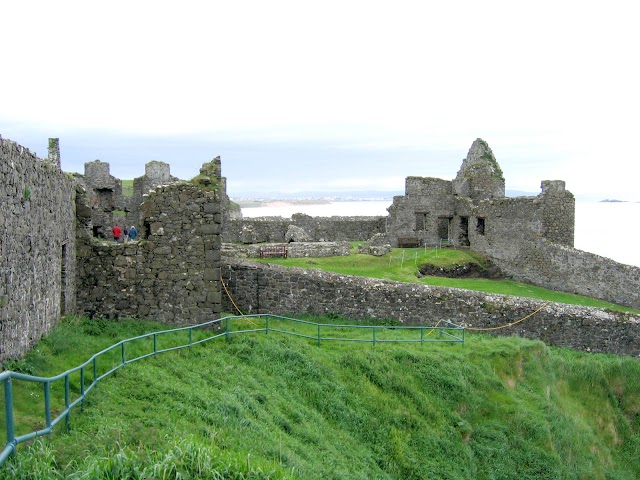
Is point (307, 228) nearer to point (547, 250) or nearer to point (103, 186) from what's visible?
point (103, 186)

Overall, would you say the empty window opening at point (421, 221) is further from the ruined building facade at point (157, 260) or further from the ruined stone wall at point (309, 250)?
the ruined building facade at point (157, 260)

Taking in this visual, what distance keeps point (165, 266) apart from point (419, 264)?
14696 millimetres

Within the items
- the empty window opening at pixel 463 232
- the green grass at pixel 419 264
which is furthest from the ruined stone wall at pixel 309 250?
the empty window opening at pixel 463 232

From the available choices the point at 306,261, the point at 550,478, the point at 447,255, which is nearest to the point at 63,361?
the point at 550,478

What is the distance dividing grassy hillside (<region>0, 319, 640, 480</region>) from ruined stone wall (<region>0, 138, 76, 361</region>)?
580mm

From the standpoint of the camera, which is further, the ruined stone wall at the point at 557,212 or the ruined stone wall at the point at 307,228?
the ruined stone wall at the point at 307,228

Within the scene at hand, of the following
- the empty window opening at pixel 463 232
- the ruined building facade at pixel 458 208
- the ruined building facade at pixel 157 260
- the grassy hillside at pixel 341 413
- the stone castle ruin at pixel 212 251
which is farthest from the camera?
the empty window opening at pixel 463 232

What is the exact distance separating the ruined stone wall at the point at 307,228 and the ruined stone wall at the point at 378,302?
14.3 meters

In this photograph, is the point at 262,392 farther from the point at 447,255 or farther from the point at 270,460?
the point at 447,255

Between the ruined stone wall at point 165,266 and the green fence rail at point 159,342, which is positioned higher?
the ruined stone wall at point 165,266

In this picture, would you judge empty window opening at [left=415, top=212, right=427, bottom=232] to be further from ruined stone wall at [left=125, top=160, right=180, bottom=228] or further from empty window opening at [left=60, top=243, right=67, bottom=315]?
empty window opening at [left=60, top=243, right=67, bottom=315]

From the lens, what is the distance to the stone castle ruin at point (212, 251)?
12.0 meters

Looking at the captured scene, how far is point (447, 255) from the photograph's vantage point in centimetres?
3136

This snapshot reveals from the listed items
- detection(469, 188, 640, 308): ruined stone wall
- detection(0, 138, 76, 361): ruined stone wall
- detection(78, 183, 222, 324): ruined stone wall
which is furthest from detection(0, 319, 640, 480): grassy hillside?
detection(469, 188, 640, 308): ruined stone wall
